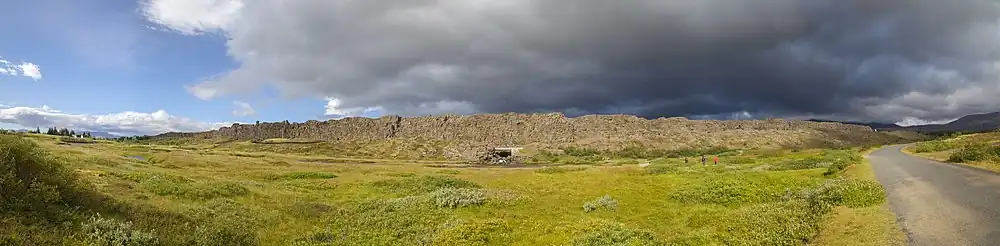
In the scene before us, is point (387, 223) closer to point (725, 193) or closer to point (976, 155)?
point (725, 193)

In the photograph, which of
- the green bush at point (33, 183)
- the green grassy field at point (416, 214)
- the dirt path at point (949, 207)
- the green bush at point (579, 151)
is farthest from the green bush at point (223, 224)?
the green bush at point (579, 151)

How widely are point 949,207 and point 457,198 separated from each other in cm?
2052

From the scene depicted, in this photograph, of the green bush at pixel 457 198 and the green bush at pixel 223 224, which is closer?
the green bush at pixel 223 224

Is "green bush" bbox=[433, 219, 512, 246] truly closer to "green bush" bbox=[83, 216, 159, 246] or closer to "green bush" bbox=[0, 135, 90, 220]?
"green bush" bbox=[83, 216, 159, 246]

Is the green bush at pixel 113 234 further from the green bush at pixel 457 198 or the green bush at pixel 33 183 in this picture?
the green bush at pixel 457 198

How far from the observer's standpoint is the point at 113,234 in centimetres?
1523

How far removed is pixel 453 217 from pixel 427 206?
3.20 meters

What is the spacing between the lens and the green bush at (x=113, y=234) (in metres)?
14.9

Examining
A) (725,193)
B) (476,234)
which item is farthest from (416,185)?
(725,193)

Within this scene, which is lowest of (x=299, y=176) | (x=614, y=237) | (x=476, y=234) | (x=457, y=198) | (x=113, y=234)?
(x=476, y=234)

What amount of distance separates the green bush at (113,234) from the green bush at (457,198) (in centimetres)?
1355

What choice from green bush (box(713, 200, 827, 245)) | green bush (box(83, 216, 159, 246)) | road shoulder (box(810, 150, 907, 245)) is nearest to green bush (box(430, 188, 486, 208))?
green bush (box(713, 200, 827, 245))

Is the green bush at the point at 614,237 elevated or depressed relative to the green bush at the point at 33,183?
depressed

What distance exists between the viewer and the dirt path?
1540cm
